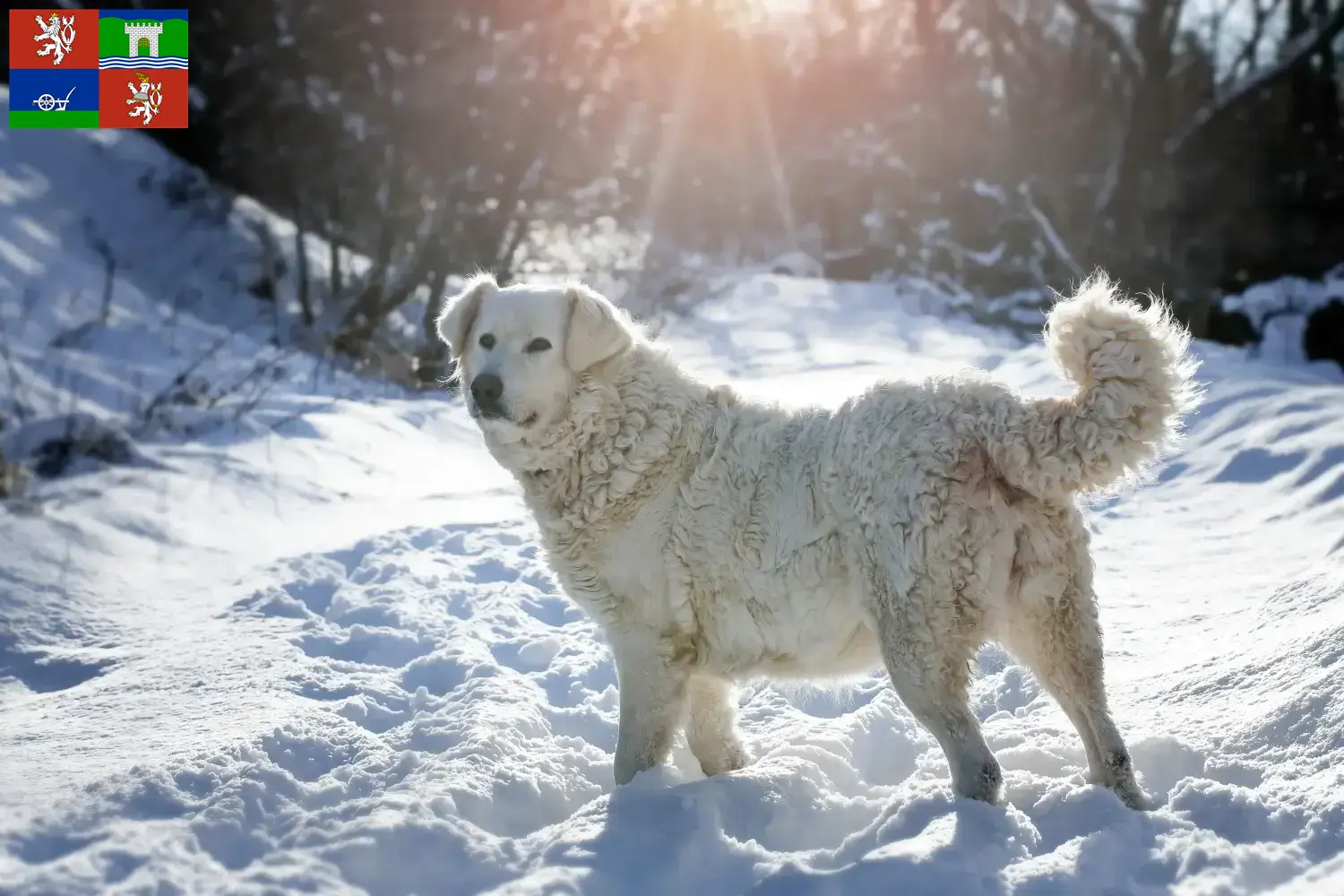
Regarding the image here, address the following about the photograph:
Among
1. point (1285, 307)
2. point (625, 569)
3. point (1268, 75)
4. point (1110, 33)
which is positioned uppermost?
point (1110, 33)


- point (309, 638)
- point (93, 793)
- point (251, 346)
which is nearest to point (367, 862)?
point (93, 793)

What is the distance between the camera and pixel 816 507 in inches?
149

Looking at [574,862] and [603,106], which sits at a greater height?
[603,106]

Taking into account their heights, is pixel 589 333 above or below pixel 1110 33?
below

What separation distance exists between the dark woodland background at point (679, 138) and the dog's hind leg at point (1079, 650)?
10867mm

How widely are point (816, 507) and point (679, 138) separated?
72.7 ft

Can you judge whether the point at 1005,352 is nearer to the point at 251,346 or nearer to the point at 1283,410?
the point at 1283,410

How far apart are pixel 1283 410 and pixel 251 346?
34.5 ft

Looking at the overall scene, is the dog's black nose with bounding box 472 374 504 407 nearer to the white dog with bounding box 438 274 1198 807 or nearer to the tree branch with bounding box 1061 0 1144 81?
the white dog with bounding box 438 274 1198 807

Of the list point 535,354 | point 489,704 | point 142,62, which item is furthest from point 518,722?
point 142,62

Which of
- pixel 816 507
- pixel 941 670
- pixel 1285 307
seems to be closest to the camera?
pixel 941 670

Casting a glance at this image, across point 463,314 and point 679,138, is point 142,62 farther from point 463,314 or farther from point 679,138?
point 463,314

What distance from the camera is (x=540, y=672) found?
17.4 feet

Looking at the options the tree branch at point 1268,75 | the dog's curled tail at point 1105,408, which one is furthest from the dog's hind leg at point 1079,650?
the tree branch at point 1268,75
